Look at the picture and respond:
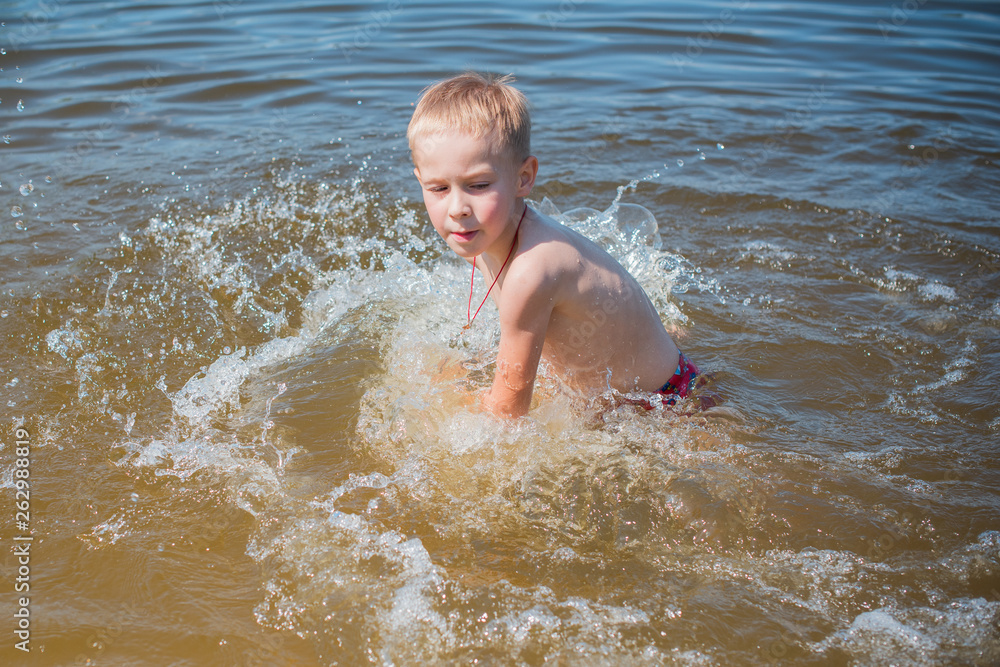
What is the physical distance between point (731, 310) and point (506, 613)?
102 inches

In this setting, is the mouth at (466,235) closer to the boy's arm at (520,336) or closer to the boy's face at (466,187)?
the boy's face at (466,187)

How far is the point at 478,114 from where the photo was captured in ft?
8.70

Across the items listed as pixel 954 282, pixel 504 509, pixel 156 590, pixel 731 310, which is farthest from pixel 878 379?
pixel 156 590

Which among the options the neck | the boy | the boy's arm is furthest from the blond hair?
the boy's arm

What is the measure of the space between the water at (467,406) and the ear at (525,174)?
0.92m

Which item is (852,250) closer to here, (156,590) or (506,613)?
(506,613)

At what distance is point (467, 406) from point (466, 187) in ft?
3.23

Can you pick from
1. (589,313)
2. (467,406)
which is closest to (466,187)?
(589,313)

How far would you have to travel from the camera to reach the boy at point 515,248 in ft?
8.73

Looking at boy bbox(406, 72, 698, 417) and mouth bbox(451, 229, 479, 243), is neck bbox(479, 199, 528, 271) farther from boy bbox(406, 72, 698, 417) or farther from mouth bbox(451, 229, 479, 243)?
mouth bbox(451, 229, 479, 243)

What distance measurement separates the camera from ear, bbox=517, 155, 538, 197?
2810 millimetres

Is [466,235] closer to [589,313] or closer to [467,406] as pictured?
[589,313]

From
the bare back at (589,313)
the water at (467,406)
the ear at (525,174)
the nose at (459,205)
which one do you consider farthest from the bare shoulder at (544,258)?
the water at (467,406)

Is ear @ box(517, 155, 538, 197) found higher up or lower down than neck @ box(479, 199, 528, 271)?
higher up
